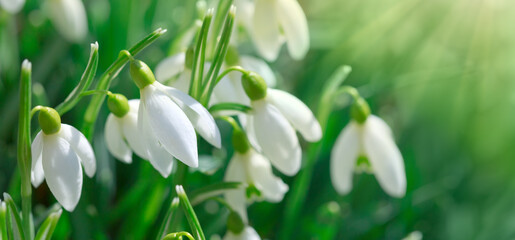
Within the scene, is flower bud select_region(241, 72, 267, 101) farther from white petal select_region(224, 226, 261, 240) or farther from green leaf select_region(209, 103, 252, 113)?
white petal select_region(224, 226, 261, 240)

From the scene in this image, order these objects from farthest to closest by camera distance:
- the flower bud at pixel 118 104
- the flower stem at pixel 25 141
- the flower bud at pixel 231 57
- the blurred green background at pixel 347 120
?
the blurred green background at pixel 347 120 → the flower bud at pixel 231 57 → the flower bud at pixel 118 104 → the flower stem at pixel 25 141

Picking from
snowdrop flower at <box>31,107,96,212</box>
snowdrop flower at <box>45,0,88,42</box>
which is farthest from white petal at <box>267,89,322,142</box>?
snowdrop flower at <box>45,0,88,42</box>

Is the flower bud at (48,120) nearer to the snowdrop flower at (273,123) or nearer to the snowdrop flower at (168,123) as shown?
the snowdrop flower at (168,123)

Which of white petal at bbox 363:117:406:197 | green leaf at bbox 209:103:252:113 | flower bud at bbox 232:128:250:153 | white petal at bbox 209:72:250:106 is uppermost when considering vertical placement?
white petal at bbox 363:117:406:197

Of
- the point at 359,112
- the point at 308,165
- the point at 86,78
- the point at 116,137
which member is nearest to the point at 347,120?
the point at 308,165

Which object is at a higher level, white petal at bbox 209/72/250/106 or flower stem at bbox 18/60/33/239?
white petal at bbox 209/72/250/106

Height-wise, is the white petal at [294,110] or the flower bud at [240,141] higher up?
the white petal at [294,110]

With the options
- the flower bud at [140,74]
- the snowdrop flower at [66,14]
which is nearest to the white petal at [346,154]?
the flower bud at [140,74]
